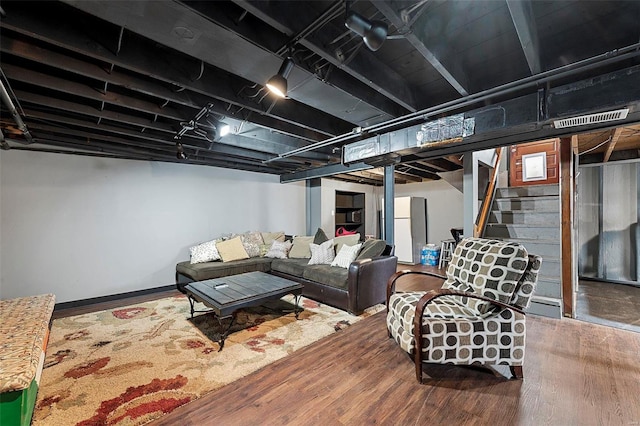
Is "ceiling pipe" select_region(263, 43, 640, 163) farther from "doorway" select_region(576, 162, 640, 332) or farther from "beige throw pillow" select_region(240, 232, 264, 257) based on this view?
"doorway" select_region(576, 162, 640, 332)

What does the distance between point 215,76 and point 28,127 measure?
2.53 meters

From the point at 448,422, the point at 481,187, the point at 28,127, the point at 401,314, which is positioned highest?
the point at 28,127

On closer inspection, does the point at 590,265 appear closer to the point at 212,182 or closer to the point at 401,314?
the point at 401,314

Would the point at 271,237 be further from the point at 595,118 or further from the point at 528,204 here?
the point at 595,118

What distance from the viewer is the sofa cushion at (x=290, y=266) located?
420cm

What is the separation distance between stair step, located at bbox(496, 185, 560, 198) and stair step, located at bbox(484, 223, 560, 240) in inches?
33.0

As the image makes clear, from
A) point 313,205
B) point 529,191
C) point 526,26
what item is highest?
point 526,26

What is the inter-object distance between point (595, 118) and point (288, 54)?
8.10ft

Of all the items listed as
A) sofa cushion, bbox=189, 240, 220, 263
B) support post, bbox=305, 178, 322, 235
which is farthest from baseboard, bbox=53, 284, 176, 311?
support post, bbox=305, 178, 322, 235

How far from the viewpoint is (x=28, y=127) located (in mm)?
3018

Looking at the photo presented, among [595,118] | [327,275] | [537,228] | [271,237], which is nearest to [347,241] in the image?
[327,275]

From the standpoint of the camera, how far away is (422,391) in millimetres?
1925

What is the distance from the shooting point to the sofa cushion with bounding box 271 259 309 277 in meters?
4.20

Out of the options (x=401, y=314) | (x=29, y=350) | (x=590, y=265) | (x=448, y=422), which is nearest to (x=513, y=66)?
(x=401, y=314)
